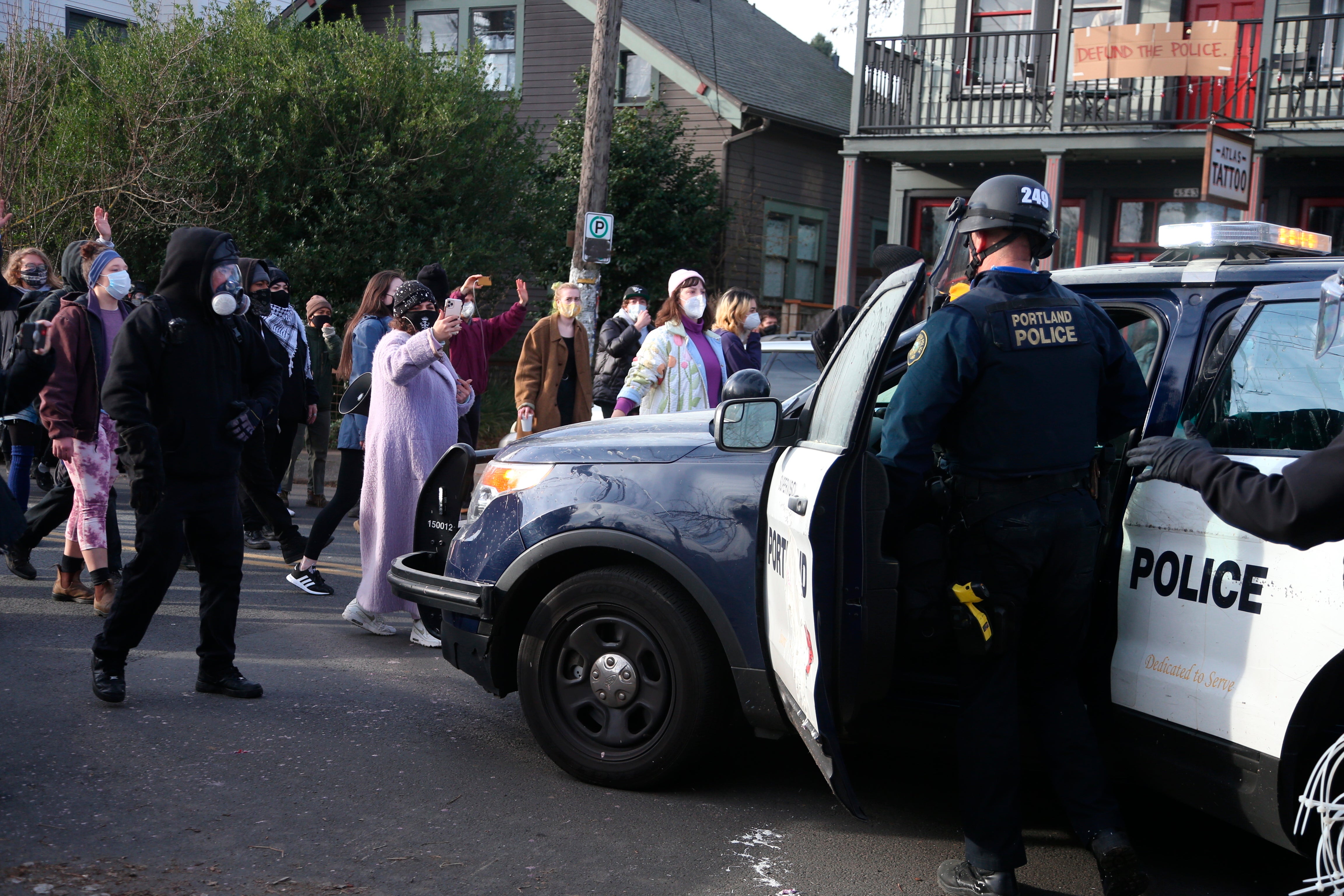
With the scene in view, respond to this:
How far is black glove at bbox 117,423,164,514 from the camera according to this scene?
4734 millimetres

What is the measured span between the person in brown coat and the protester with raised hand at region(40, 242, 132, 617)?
251cm

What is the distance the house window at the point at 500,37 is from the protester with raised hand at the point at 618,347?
1293cm

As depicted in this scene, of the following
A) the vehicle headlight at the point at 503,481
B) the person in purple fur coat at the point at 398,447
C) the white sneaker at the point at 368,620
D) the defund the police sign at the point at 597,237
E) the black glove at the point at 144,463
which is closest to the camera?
the vehicle headlight at the point at 503,481

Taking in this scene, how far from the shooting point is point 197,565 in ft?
16.9

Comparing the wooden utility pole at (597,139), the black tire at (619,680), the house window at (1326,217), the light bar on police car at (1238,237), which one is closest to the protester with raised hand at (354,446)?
the black tire at (619,680)

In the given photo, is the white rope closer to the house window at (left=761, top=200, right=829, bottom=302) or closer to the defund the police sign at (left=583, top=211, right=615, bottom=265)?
the defund the police sign at (left=583, top=211, right=615, bottom=265)

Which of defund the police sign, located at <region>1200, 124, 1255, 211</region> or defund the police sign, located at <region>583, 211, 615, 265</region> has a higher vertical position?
defund the police sign, located at <region>1200, 124, 1255, 211</region>

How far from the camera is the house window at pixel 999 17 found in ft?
54.2

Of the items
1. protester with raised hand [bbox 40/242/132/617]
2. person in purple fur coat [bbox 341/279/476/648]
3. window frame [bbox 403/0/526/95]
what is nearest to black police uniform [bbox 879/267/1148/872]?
person in purple fur coat [bbox 341/279/476/648]

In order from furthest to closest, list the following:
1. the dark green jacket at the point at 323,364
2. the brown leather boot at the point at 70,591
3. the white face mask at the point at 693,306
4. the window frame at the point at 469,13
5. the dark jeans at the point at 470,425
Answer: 1. the window frame at the point at 469,13
2. the dark green jacket at the point at 323,364
3. the dark jeans at the point at 470,425
4. the white face mask at the point at 693,306
5. the brown leather boot at the point at 70,591

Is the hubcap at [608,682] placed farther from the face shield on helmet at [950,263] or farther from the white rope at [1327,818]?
the white rope at [1327,818]

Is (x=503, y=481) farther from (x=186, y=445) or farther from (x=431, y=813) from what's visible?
(x=186, y=445)

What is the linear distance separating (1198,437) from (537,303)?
18869 mm

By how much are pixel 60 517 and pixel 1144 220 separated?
13480 mm
